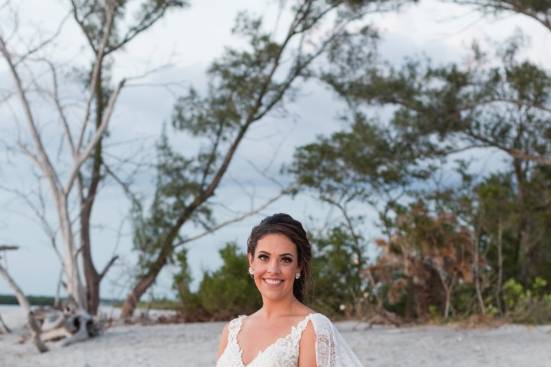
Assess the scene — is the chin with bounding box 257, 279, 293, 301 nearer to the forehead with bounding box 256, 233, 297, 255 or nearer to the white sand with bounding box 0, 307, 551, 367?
the forehead with bounding box 256, 233, 297, 255

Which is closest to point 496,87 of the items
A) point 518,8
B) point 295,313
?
point 518,8

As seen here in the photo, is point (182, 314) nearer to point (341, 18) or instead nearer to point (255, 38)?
point (255, 38)

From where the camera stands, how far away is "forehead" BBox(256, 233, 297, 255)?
6.19ft

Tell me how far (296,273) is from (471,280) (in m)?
7.72

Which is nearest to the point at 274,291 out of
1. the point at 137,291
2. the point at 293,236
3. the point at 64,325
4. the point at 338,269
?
the point at 293,236

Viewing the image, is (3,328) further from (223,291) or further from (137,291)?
(223,291)

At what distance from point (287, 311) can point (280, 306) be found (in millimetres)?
20

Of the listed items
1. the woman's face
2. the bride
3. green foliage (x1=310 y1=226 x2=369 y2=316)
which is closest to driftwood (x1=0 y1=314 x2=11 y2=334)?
green foliage (x1=310 y1=226 x2=369 y2=316)

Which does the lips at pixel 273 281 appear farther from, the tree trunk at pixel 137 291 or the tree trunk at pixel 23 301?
the tree trunk at pixel 137 291

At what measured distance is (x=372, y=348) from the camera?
7.50 m

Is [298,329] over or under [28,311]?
under

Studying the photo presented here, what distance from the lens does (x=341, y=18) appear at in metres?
11.6

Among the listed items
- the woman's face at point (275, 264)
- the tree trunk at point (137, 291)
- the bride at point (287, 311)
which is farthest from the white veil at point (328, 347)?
the tree trunk at point (137, 291)

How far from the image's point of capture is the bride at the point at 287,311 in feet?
6.16
